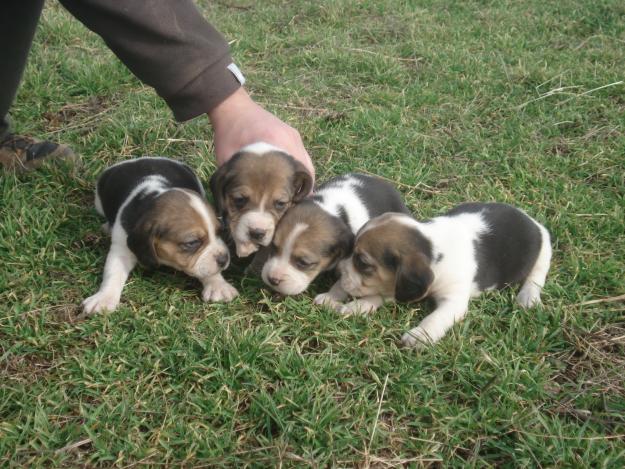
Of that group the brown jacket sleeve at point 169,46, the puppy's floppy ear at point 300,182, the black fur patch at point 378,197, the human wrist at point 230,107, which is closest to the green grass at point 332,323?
the black fur patch at point 378,197

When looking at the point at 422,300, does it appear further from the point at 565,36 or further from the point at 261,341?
the point at 565,36

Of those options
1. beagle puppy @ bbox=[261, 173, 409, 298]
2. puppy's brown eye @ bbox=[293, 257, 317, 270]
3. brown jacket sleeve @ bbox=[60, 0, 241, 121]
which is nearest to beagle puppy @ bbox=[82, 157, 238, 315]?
beagle puppy @ bbox=[261, 173, 409, 298]

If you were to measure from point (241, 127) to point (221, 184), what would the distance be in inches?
18.1

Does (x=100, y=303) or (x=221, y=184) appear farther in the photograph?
(x=221, y=184)

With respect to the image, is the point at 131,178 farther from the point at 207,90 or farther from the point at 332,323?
the point at 332,323

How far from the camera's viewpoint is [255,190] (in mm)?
4207

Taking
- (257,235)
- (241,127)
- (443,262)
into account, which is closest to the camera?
(443,262)

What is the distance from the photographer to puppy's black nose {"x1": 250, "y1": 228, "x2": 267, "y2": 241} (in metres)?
4.11

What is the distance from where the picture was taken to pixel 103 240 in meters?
4.65

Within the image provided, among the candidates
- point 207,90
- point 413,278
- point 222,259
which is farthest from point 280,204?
point 413,278

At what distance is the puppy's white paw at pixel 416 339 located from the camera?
11.7 feet

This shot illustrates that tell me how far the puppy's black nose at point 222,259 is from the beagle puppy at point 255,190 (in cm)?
13

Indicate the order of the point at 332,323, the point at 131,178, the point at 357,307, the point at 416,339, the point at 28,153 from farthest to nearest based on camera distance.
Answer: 1. the point at 28,153
2. the point at 131,178
3. the point at 357,307
4. the point at 332,323
5. the point at 416,339

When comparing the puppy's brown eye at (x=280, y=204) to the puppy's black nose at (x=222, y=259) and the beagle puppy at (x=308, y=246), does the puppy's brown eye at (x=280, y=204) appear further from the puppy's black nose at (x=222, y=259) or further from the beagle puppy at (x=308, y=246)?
the puppy's black nose at (x=222, y=259)
